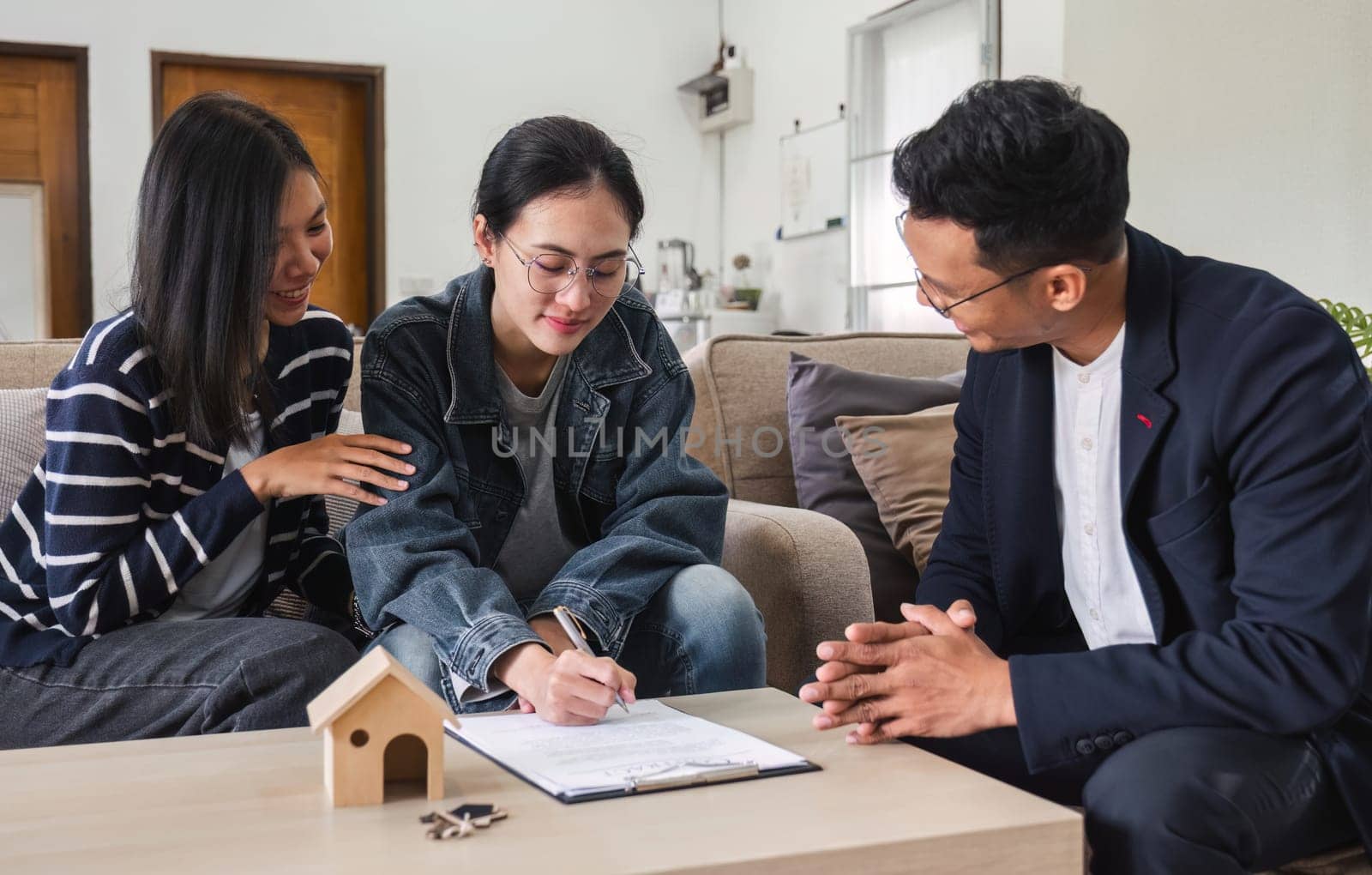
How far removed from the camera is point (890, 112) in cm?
483

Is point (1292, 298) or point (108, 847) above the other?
point (1292, 298)

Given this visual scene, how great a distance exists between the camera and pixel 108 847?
0.90 meters

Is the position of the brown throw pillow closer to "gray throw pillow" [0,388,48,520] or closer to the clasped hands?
the clasped hands

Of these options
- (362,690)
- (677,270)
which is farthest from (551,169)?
(677,270)

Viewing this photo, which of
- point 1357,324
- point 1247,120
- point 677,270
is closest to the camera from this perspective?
point 1357,324

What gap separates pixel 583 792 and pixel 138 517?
0.79 m

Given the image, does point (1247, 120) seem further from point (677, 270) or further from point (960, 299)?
point (677, 270)

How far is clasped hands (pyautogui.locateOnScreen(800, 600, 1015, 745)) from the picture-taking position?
45.0 inches

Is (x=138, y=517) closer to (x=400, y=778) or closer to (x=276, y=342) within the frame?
(x=276, y=342)

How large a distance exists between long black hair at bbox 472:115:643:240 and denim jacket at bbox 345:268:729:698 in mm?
145

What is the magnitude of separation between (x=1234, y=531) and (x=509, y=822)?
681 millimetres

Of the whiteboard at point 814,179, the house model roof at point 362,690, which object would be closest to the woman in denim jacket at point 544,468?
the house model roof at point 362,690

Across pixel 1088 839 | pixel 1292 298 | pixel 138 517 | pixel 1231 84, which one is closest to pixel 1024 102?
pixel 1292 298

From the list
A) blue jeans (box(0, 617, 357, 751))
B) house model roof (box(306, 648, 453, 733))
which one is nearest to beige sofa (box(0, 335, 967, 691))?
blue jeans (box(0, 617, 357, 751))
